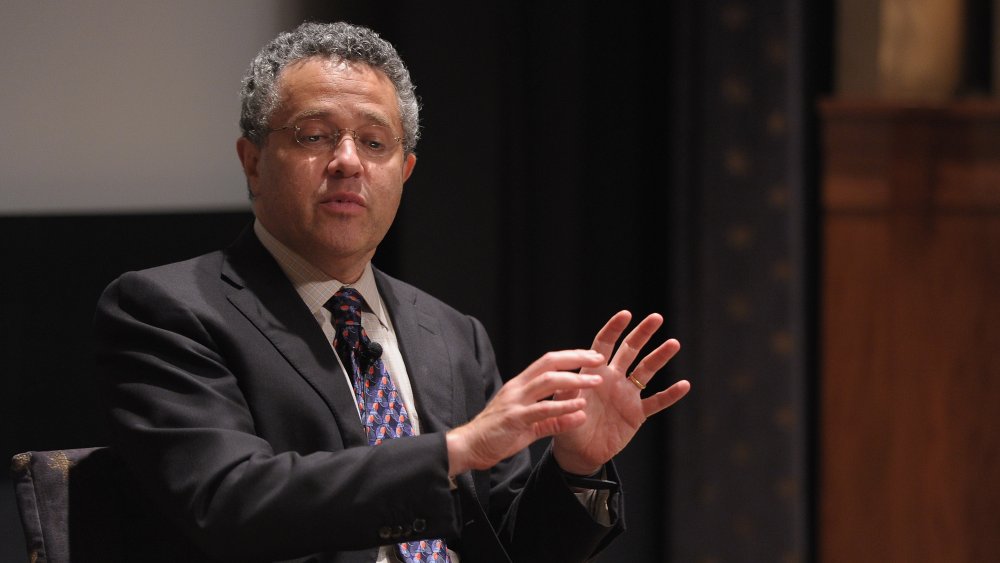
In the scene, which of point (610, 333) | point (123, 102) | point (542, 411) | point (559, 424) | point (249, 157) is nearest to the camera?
point (542, 411)

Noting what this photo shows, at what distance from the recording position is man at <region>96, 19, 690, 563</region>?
1.49 meters

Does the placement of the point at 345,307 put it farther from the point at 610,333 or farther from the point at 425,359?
the point at 610,333

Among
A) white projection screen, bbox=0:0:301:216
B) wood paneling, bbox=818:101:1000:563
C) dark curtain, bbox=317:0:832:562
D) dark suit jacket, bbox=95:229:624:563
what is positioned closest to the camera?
dark suit jacket, bbox=95:229:624:563

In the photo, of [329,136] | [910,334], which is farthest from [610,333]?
[910,334]

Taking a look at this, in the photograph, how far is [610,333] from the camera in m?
1.72

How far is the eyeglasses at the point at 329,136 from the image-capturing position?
1754mm

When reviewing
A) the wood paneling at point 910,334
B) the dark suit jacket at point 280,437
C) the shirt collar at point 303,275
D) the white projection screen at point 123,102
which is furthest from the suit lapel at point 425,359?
the wood paneling at point 910,334

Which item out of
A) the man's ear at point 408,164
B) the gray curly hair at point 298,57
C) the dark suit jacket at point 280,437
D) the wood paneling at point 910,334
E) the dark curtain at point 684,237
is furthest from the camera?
the wood paneling at point 910,334

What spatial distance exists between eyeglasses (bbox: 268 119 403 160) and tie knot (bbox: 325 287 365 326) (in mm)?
211

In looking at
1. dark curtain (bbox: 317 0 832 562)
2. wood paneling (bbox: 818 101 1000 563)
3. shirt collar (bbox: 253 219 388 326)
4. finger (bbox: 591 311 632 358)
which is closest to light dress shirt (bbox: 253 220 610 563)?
shirt collar (bbox: 253 219 388 326)

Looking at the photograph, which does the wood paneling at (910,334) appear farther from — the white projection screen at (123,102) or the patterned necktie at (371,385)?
the patterned necktie at (371,385)

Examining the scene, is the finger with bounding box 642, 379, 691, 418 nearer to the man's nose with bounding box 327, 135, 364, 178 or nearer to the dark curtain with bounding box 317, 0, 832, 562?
the man's nose with bounding box 327, 135, 364, 178

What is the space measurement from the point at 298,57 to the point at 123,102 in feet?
2.31

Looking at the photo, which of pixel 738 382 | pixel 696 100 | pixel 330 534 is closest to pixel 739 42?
pixel 696 100
